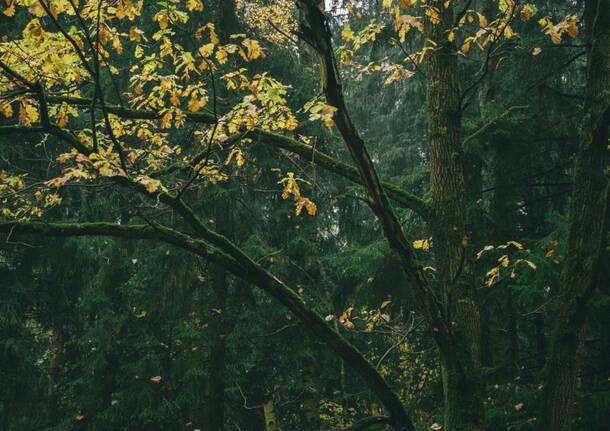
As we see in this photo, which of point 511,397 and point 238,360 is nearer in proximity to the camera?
point 511,397

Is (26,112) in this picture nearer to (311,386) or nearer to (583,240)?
(583,240)

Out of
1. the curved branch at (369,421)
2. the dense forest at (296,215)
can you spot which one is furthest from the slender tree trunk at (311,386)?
the curved branch at (369,421)

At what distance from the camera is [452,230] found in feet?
13.6

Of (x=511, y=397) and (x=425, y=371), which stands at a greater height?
(x=425, y=371)

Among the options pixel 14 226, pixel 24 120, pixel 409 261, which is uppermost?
pixel 24 120

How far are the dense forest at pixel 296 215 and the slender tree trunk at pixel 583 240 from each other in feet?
0.05

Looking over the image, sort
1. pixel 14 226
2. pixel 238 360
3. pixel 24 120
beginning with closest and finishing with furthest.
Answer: pixel 14 226
pixel 24 120
pixel 238 360

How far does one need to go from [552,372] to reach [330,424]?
12.8 m

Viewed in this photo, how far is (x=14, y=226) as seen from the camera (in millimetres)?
3607

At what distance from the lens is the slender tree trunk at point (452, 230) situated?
3729 millimetres

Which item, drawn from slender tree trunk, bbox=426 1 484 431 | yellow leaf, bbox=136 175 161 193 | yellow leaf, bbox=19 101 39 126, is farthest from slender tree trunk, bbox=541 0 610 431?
yellow leaf, bbox=19 101 39 126

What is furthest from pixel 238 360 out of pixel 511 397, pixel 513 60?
pixel 513 60

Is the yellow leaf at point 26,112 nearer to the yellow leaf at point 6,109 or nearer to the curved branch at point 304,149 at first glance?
the yellow leaf at point 6,109

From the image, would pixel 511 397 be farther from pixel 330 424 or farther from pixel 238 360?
pixel 330 424
